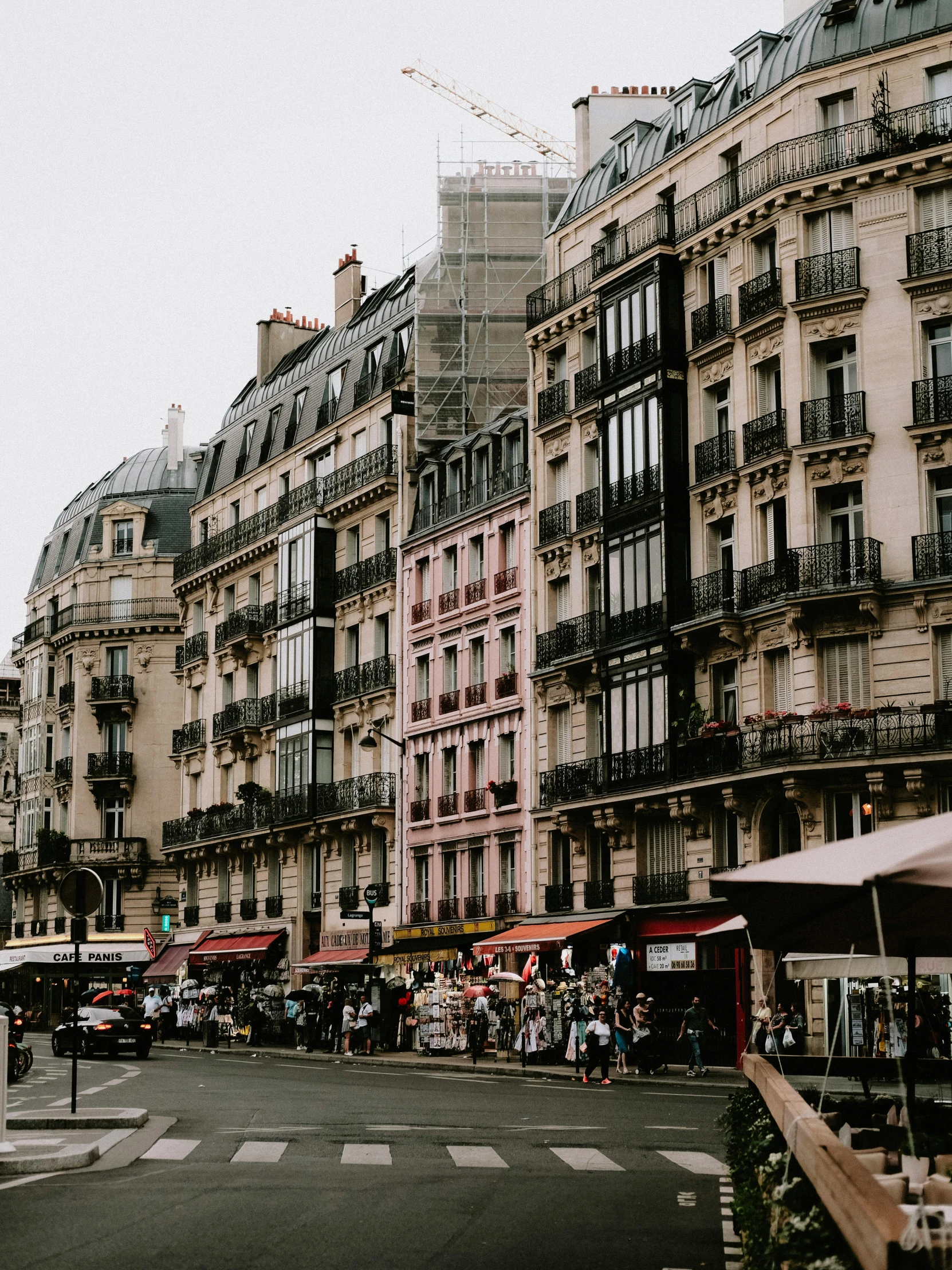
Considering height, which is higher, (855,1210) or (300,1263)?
(855,1210)

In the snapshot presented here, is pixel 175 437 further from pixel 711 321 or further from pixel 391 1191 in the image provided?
pixel 391 1191

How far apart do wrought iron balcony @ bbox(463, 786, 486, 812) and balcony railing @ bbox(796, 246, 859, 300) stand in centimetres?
1746

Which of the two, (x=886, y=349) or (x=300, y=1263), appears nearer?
(x=300, y=1263)

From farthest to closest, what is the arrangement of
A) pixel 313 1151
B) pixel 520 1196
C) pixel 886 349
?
1. pixel 886 349
2. pixel 313 1151
3. pixel 520 1196

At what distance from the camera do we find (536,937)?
43969 millimetres

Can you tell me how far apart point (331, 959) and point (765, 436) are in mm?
23282

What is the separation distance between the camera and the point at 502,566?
5119cm

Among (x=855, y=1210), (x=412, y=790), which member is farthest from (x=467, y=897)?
(x=855, y=1210)

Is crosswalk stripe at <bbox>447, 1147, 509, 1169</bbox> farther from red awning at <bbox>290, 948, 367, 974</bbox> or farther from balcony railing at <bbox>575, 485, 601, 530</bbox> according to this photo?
red awning at <bbox>290, 948, 367, 974</bbox>

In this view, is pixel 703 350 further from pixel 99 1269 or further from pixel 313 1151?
pixel 99 1269

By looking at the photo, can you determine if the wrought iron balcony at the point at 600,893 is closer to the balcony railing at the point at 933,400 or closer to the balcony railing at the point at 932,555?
the balcony railing at the point at 932,555

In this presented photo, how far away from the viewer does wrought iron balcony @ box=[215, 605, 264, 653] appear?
65.2m

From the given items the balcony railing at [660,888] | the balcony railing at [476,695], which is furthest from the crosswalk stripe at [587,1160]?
the balcony railing at [476,695]

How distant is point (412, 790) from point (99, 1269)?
44.7 m
